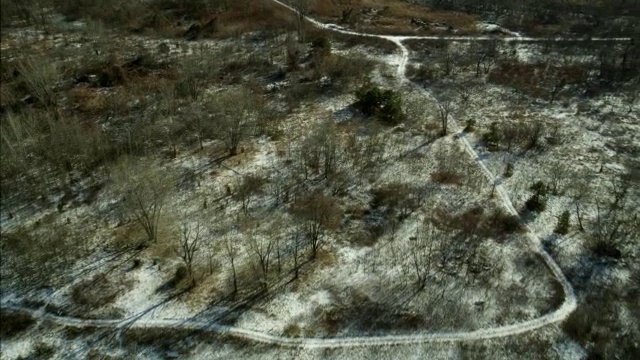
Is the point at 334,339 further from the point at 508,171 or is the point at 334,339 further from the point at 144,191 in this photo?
the point at 508,171

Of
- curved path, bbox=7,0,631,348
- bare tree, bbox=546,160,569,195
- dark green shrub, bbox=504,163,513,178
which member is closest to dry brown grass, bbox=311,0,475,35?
dark green shrub, bbox=504,163,513,178

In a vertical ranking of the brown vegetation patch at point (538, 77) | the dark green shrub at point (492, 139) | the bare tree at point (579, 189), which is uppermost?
the brown vegetation patch at point (538, 77)

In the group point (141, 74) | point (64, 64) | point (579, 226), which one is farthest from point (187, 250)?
point (64, 64)

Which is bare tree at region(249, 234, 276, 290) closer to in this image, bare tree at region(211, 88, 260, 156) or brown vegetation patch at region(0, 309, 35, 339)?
bare tree at region(211, 88, 260, 156)

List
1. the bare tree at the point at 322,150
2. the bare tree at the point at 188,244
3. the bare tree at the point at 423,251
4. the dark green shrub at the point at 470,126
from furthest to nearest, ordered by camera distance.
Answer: the dark green shrub at the point at 470,126
the bare tree at the point at 322,150
the bare tree at the point at 188,244
the bare tree at the point at 423,251

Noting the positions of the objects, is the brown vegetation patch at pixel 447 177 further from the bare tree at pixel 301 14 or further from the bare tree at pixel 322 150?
the bare tree at pixel 301 14

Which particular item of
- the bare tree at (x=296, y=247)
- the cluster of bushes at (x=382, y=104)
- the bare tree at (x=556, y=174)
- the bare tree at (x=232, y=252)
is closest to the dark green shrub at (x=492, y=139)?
the bare tree at (x=556, y=174)
